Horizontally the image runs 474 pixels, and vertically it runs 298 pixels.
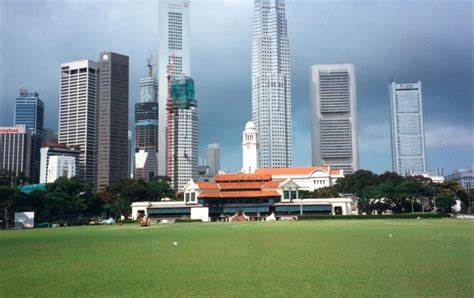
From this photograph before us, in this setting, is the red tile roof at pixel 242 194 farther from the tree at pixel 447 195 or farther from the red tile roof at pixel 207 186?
the tree at pixel 447 195

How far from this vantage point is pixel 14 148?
195m

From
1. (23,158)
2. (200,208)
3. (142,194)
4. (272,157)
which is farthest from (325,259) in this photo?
(23,158)

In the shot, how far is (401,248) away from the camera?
63.1 feet

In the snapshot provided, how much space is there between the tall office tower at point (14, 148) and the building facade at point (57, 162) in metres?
8.98

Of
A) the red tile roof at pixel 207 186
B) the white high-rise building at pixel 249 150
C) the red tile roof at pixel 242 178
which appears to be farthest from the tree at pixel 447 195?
the white high-rise building at pixel 249 150

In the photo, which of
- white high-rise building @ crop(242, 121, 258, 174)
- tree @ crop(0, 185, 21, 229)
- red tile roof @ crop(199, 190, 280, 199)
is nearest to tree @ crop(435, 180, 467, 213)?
red tile roof @ crop(199, 190, 280, 199)

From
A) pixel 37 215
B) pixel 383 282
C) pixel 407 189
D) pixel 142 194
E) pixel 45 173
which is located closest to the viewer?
pixel 383 282

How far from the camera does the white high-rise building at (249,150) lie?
141 metres

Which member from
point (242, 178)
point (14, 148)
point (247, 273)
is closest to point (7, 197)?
point (242, 178)

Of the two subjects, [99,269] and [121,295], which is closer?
[121,295]

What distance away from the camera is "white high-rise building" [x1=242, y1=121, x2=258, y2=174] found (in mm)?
141375

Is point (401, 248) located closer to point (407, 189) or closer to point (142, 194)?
point (407, 189)

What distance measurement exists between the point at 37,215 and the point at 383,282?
7083 cm

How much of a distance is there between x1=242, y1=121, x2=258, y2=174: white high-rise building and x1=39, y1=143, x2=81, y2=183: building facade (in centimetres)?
7758
